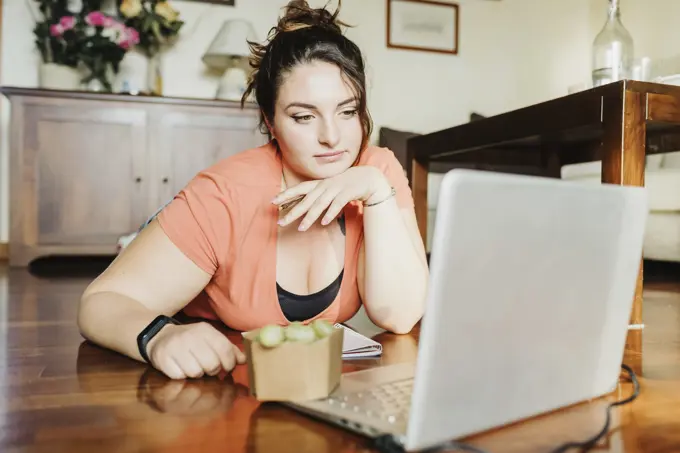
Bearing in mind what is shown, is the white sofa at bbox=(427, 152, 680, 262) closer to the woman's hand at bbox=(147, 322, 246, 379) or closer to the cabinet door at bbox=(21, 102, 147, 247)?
the woman's hand at bbox=(147, 322, 246, 379)

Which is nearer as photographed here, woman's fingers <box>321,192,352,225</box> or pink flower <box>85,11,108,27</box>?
woman's fingers <box>321,192,352,225</box>

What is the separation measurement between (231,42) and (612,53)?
242cm

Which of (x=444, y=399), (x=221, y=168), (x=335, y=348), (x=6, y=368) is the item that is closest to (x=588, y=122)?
(x=221, y=168)

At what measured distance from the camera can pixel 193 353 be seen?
2.97ft

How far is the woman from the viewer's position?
3.42 feet

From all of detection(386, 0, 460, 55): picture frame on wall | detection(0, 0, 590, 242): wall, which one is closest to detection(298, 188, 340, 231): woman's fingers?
detection(0, 0, 590, 242): wall

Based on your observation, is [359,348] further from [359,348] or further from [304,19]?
[304,19]

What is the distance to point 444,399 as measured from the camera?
0.55m

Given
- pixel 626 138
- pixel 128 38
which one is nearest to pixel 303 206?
pixel 626 138

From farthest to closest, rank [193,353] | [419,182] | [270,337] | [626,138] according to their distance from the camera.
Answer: [419,182] → [626,138] → [193,353] → [270,337]

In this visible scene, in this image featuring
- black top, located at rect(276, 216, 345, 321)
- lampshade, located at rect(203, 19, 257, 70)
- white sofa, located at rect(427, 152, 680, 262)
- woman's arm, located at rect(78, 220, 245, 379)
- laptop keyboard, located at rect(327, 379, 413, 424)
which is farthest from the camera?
lampshade, located at rect(203, 19, 257, 70)

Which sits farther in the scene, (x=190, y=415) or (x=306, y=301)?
(x=306, y=301)

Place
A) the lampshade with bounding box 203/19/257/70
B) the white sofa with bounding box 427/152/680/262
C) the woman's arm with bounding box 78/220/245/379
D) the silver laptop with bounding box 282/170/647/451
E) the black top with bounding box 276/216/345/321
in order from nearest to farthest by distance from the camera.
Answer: the silver laptop with bounding box 282/170/647/451
the woman's arm with bounding box 78/220/245/379
the black top with bounding box 276/216/345/321
the white sofa with bounding box 427/152/680/262
the lampshade with bounding box 203/19/257/70

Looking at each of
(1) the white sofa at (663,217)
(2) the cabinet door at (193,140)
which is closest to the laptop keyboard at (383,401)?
(1) the white sofa at (663,217)
